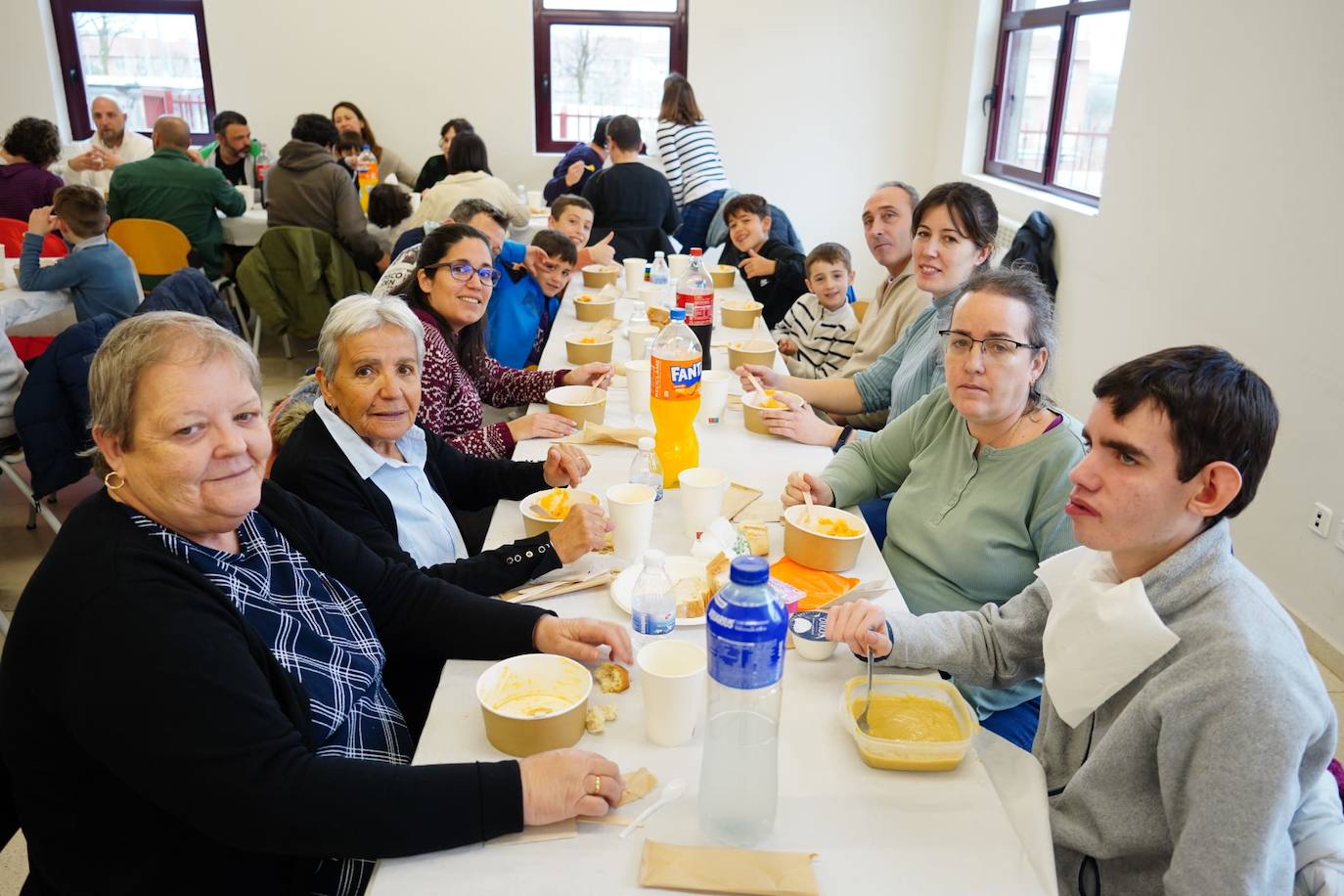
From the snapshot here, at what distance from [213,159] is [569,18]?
9.38ft

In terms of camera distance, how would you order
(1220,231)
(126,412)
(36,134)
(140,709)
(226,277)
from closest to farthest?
1. (140,709)
2. (126,412)
3. (1220,231)
4. (36,134)
5. (226,277)

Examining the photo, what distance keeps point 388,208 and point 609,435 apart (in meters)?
3.89

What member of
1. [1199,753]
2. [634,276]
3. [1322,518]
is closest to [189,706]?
[1199,753]

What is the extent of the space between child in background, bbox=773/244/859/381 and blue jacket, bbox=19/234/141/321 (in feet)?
8.98

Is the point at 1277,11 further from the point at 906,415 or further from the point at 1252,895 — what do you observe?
the point at 1252,895

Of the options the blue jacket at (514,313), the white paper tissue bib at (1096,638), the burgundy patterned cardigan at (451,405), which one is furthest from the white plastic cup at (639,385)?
the white paper tissue bib at (1096,638)

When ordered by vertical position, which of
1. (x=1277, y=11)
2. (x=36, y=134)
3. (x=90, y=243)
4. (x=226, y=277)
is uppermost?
(x=1277, y=11)

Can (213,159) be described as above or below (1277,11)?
below

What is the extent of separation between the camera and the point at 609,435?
2.33m

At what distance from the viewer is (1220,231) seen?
3.58 meters

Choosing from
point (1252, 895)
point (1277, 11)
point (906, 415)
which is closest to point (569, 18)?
point (1277, 11)

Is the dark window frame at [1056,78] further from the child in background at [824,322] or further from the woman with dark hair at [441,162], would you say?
the woman with dark hair at [441,162]

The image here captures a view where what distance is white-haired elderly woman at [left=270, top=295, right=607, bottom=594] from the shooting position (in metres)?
1.66

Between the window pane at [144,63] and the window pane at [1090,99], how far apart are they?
253 inches
